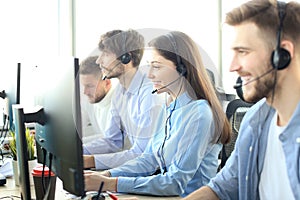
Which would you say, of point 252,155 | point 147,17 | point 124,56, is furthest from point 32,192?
point 147,17

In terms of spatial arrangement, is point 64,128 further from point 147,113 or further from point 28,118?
point 147,113

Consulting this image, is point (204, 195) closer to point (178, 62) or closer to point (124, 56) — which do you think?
point (178, 62)

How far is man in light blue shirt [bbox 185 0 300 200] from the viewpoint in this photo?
1.20 m

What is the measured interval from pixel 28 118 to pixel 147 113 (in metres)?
0.57

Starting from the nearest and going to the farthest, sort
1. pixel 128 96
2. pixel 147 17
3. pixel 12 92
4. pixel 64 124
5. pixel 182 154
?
pixel 64 124 → pixel 182 154 → pixel 128 96 → pixel 12 92 → pixel 147 17

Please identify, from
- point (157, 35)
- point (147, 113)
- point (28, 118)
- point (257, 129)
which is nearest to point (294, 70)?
point (257, 129)

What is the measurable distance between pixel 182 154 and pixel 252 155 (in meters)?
0.31

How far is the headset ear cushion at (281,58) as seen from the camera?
117 centimetres

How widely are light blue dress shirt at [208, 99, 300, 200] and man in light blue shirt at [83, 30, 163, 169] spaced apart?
38cm

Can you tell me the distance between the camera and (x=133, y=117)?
5.65 ft

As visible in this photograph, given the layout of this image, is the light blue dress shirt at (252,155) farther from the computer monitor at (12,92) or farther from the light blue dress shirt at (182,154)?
the computer monitor at (12,92)

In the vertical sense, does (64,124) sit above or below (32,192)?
above

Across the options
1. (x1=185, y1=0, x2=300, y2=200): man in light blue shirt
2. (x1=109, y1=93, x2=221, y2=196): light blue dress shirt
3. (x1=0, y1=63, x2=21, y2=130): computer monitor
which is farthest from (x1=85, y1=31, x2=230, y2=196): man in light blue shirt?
(x1=0, y1=63, x2=21, y2=130): computer monitor

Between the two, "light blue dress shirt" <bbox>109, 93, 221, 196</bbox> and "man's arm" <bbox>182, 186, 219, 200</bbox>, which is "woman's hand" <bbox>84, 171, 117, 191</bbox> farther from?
"man's arm" <bbox>182, 186, 219, 200</bbox>
